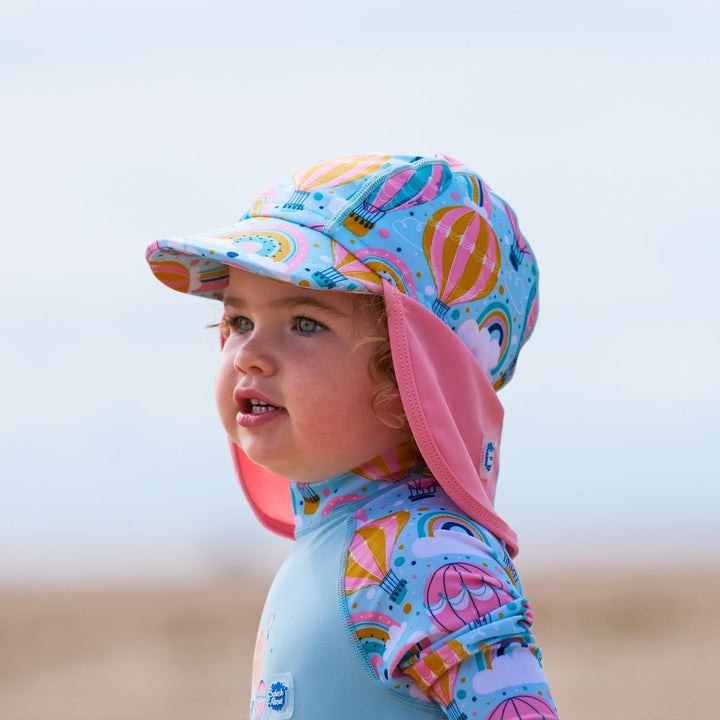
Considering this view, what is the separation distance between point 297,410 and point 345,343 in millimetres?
140

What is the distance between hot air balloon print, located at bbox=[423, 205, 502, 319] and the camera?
200 cm

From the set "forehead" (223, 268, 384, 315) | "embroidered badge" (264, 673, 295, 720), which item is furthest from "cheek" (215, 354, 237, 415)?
"embroidered badge" (264, 673, 295, 720)

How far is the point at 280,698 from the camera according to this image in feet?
6.13

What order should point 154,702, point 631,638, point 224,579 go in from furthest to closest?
point 224,579
point 631,638
point 154,702

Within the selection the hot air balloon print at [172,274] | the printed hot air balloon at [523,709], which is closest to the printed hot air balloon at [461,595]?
the printed hot air balloon at [523,709]

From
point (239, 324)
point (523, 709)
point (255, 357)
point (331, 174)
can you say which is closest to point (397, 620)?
point (523, 709)

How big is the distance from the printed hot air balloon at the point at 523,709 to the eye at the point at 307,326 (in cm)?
68

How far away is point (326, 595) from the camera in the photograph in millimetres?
1880

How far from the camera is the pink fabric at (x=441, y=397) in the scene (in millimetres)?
1901

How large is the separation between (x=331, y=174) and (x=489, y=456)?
574 millimetres

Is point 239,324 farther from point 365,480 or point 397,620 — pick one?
point 397,620

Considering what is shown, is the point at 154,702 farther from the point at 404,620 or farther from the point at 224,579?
the point at 224,579

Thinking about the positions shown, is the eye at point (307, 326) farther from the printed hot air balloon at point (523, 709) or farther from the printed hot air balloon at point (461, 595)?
the printed hot air balloon at point (523, 709)

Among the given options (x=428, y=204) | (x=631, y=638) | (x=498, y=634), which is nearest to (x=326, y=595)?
(x=498, y=634)
